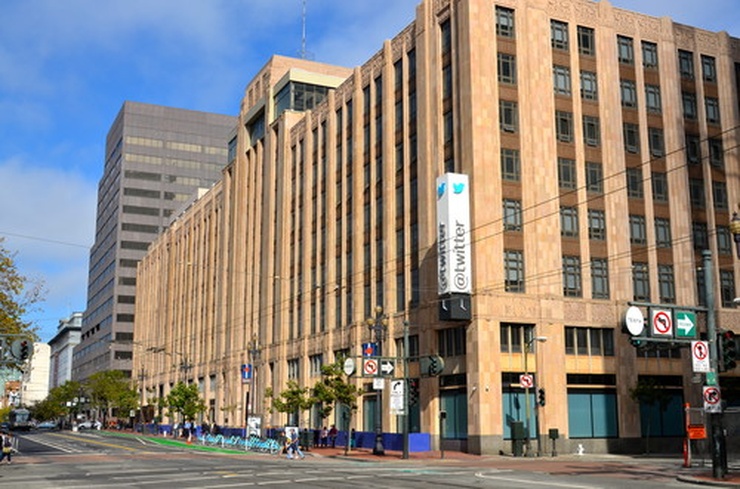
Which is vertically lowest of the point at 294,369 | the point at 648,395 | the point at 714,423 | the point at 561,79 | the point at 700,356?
the point at 714,423

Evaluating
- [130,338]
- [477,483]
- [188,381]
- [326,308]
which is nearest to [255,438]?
[326,308]

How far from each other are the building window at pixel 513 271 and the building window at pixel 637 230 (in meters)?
10.1

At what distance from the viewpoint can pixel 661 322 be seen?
30.6 metres

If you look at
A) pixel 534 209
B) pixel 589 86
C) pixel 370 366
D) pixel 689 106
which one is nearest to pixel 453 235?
pixel 534 209

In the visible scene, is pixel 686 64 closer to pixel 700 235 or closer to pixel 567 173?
pixel 700 235

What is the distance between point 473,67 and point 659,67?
55.8 ft

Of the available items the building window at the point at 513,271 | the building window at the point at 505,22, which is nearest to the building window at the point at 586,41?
the building window at the point at 505,22

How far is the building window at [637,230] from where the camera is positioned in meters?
57.2

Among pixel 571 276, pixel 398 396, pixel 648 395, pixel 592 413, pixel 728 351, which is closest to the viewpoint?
pixel 728 351

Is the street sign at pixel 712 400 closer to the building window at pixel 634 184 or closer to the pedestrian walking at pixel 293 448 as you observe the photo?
the pedestrian walking at pixel 293 448

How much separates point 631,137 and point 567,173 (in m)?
6.99

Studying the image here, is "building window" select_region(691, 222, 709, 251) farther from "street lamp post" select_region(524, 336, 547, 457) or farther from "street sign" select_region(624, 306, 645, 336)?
"street sign" select_region(624, 306, 645, 336)

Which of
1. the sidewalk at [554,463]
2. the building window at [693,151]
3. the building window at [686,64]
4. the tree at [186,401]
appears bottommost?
the sidewalk at [554,463]

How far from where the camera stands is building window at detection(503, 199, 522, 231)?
172 ft
